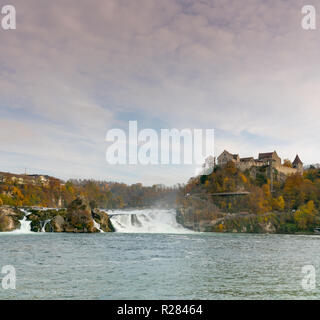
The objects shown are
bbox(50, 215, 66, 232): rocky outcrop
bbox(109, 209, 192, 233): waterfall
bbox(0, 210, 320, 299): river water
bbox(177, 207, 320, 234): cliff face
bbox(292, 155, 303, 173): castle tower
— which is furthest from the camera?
bbox(292, 155, 303, 173): castle tower

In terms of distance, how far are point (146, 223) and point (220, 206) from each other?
58.8ft

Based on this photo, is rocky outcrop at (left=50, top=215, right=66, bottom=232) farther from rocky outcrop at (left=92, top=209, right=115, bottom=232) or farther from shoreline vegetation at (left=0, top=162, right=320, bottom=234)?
rocky outcrop at (left=92, top=209, right=115, bottom=232)

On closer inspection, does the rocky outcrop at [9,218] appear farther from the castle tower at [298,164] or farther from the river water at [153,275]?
the castle tower at [298,164]

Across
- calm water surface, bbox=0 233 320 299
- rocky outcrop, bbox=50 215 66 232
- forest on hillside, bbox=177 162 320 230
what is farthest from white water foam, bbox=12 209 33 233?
forest on hillside, bbox=177 162 320 230

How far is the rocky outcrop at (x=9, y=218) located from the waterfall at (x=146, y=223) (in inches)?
547

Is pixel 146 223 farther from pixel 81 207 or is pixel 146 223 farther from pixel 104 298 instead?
pixel 104 298

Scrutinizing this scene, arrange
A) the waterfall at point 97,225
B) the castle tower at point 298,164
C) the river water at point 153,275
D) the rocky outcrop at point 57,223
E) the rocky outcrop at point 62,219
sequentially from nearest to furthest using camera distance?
the river water at point 153,275 → the rocky outcrop at point 62,219 → the rocky outcrop at point 57,223 → the waterfall at point 97,225 → the castle tower at point 298,164

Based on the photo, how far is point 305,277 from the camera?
15508 mm

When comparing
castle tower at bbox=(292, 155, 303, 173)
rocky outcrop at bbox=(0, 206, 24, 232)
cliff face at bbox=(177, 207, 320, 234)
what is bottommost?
cliff face at bbox=(177, 207, 320, 234)

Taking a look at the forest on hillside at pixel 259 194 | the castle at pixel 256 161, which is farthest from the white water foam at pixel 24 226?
the castle at pixel 256 161

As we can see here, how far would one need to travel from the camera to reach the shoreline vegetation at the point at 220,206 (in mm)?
47562

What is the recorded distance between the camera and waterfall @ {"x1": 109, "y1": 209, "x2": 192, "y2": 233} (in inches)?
2014
